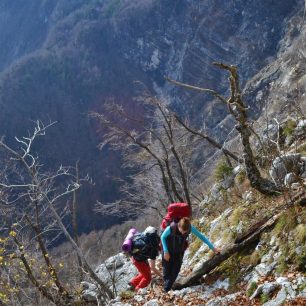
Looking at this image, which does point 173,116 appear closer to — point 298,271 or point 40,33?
point 298,271

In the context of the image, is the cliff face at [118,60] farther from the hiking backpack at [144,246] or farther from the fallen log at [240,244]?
the fallen log at [240,244]

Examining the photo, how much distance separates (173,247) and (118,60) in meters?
137

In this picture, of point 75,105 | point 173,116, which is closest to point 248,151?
point 173,116

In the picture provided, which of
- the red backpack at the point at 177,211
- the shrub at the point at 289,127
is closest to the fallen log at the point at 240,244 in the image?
the red backpack at the point at 177,211

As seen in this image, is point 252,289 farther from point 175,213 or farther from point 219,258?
point 175,213

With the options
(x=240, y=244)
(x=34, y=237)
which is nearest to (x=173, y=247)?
(x=240, y=244)

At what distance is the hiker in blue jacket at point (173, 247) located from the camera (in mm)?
7570

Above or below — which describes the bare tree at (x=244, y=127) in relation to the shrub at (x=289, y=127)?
above

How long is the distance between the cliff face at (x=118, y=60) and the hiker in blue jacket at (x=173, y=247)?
3488 inches

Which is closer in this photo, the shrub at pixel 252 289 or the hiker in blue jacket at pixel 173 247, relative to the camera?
the shrub at pixel 252 289

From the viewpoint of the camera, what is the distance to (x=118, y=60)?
141 metres

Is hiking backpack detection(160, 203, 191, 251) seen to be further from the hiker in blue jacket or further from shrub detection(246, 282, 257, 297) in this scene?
shrub detection(246, 282, 257, 297)

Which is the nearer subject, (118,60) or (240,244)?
(240,244)

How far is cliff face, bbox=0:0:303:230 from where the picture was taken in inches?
4215
